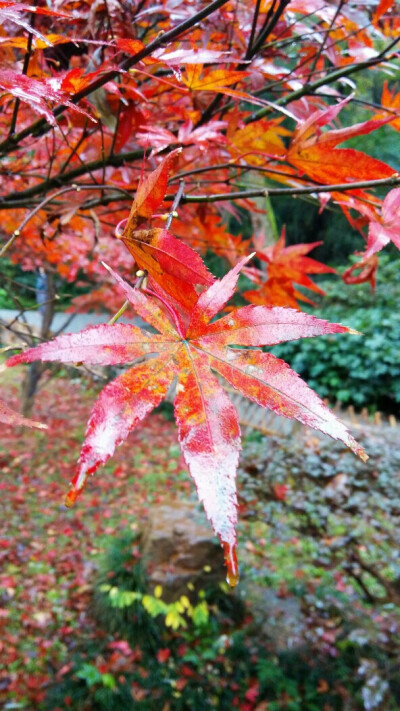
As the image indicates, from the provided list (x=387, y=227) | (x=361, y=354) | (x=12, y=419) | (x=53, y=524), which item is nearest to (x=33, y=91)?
(x=12, y=419)

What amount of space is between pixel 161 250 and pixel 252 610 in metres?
2.86

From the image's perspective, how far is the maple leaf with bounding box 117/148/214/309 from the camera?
1.29ft

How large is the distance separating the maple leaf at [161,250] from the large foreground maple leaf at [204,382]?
0.09 ft

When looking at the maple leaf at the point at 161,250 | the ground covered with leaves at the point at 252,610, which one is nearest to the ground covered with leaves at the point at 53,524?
the ground covered with leaves at the point at 252,610

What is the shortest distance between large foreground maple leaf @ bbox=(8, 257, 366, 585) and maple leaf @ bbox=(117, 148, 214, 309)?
26mm

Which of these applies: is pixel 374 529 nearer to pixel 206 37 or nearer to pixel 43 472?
pixel 206 37

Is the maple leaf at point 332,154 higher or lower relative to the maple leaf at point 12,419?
higher

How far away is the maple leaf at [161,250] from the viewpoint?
0.39m

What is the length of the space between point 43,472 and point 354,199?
184 inches

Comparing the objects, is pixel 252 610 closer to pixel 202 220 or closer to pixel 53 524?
pixel 53 524

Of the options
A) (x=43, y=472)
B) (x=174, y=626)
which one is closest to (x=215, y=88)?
(x=174, y=626)

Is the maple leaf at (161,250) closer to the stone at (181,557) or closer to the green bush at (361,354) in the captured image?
the stone at (181,557)

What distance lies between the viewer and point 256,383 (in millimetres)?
367

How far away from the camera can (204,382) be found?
38cm
